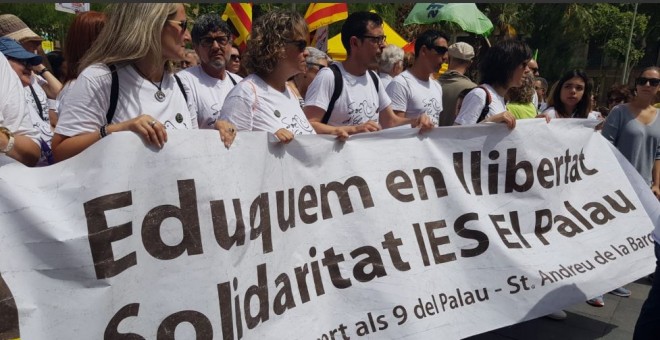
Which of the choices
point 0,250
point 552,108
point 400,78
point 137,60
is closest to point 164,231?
point 0,250

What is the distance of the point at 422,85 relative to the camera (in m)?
4.52

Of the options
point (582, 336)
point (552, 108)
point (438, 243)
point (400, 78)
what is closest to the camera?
point (438, 243)

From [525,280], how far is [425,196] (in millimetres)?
714

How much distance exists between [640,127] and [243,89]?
135 inches

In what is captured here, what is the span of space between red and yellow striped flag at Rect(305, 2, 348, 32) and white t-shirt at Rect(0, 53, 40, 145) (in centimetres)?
704

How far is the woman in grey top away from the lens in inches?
179

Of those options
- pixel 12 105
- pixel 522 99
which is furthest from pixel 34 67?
pixel 522 99

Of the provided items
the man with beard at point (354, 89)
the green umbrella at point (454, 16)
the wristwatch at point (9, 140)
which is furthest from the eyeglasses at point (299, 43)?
the green umbrella at point (454, 16)

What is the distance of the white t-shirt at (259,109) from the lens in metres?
2.68

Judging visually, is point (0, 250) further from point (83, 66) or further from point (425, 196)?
point (425, 196)

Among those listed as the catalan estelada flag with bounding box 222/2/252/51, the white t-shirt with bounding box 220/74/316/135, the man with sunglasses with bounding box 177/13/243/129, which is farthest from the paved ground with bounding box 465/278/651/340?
the catalan estelada flag with bounding box 222/2/252/51

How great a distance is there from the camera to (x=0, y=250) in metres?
1.82

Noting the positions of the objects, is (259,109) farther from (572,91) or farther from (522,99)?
(572,91)

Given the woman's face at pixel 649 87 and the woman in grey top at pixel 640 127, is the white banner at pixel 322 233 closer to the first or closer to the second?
the woman in grey top at pixel 640 127
